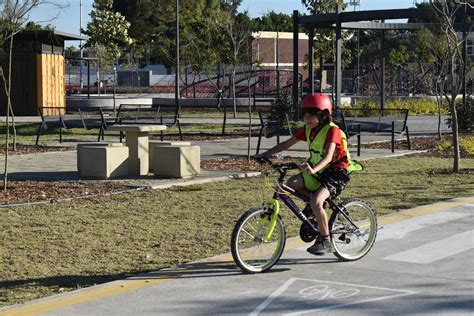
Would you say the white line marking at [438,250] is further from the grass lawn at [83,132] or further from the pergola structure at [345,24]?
the pergola structure at [345,24]

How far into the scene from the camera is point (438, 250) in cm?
812

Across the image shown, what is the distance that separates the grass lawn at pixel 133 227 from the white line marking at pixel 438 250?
1.48 meters

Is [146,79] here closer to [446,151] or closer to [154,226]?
[446,151]

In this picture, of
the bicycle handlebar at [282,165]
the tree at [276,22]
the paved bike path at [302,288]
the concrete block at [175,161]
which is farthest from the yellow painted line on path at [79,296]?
the tree at [276,22]

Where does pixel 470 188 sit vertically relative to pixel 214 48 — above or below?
below

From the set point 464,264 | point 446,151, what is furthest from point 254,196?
point 446,151

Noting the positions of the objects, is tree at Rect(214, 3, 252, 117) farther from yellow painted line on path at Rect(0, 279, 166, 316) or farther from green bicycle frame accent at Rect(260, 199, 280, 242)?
yellow painted line on path at Rect(0, 279, 166, 316)

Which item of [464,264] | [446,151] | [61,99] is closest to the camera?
[464,264]

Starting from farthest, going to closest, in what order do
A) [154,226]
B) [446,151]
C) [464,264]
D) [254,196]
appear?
[446,151] → [254,196] → [154,226] → [464,264]

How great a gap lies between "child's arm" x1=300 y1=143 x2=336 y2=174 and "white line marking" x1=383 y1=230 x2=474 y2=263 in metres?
1.25

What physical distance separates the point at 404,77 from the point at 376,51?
26853mm

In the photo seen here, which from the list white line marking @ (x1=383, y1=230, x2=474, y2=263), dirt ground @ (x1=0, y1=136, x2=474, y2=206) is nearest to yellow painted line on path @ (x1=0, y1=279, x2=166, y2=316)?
white line marking @ (x1=383, y1=230, x2=474, y2=263)

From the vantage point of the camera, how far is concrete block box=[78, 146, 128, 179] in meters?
13.3

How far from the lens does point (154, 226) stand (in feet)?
30.9
